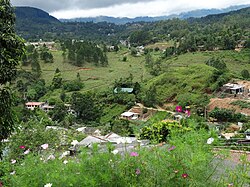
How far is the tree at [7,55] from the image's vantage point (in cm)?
409

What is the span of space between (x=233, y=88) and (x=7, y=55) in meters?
23.4

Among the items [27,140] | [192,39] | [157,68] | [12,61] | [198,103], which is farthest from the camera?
[192,39]

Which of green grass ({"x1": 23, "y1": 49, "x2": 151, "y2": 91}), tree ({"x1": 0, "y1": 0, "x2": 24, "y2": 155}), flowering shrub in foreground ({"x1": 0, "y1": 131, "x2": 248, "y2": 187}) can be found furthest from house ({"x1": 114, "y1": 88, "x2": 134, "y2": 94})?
flowering shrub in foreground ({"x1": 0, "y1": 131, "x2": 248, "y2": 187})

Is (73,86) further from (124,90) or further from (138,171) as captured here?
(138,171)

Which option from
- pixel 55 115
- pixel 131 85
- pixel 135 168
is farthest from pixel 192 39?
pixel 135 168

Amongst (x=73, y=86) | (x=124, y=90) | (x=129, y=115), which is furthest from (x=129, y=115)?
(x=73, y=86)

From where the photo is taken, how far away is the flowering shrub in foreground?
2682mm

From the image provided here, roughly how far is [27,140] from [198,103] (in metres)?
19.7

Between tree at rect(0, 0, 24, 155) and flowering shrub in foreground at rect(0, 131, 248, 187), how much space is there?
1.53 meters

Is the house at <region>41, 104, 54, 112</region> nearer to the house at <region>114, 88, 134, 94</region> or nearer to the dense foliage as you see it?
the house at <region>114, 88, 134, 94</region>

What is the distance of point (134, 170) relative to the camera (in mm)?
2885

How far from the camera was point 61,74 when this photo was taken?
42219 mm

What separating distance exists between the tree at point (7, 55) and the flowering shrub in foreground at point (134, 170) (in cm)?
153

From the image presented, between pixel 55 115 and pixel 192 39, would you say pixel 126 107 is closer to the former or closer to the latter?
pixel 55 115
